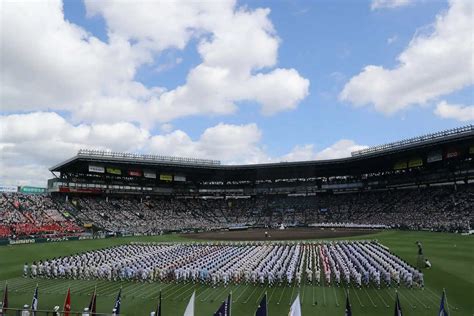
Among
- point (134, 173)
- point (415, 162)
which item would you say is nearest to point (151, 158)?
point (134, 173)

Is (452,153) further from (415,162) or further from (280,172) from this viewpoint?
(280,172)

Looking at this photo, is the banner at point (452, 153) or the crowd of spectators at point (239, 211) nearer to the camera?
the crowd of spectators at point (239, 211)

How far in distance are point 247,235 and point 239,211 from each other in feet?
→ 92.9

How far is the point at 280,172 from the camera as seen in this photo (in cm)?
8694

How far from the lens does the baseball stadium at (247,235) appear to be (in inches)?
835

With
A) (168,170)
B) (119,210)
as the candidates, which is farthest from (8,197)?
(168,170)

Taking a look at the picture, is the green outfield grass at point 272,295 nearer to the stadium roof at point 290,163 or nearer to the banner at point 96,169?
the stadium roof at point 290,163

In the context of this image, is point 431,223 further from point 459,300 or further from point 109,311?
point 109,311

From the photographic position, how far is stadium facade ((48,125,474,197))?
208ft

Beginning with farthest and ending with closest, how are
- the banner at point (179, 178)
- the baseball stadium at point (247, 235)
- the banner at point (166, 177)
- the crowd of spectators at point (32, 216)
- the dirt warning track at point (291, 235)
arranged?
1. the banner at point (179, 178)
2. the banner at point (166, 177)
3. the crowd of spectators at point (32, 216)
4. the dirt warning track at point (291, 235)
5. the baseball stadium at point (247, 235)

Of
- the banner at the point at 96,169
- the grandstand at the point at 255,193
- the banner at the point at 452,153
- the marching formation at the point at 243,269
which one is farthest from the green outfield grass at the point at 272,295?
the banner at the point at 96,169

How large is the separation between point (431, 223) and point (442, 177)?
12343 mm

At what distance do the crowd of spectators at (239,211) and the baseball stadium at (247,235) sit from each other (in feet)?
0.99

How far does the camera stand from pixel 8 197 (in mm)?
64812
